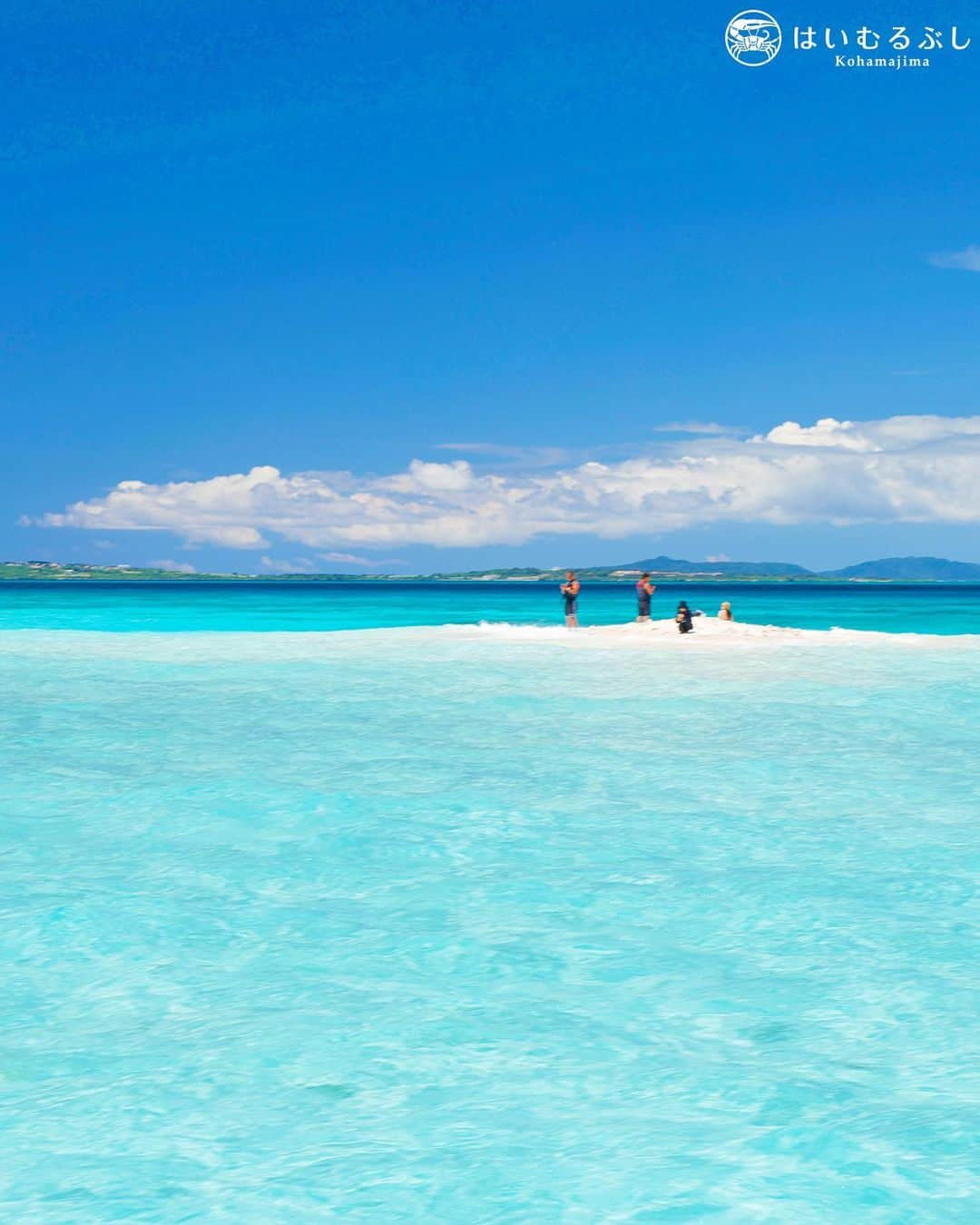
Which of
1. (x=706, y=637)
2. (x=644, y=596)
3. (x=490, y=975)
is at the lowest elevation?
(x=490, y=975)

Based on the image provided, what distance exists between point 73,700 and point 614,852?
1761cm

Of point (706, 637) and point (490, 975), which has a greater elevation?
point (706, 637)

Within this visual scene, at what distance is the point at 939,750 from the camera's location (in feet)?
63.0

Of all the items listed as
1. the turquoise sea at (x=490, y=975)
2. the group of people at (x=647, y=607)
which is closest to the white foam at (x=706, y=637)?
the group of people at (x=647, y=607)

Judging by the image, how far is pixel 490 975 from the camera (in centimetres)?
905

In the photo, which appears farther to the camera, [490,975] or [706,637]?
[706,637]

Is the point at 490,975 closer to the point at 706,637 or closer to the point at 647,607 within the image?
the point at 706,637

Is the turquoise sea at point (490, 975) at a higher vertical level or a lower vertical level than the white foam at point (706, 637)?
lower

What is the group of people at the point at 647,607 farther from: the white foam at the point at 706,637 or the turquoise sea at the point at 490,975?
the turquoise sea at the point at 490,975

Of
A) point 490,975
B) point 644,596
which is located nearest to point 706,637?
point 644,596

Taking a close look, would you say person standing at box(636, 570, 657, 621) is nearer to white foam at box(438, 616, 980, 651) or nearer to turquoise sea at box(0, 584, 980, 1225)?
white foam at box(438, 616, 980, 651)

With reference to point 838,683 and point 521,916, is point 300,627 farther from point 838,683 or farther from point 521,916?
point 521,916

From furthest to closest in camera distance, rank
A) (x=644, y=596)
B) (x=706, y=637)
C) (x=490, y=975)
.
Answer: (x=644, y=596)
(x=706, y=637)
(x=490, y=975)

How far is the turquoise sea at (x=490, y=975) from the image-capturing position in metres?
6.28
